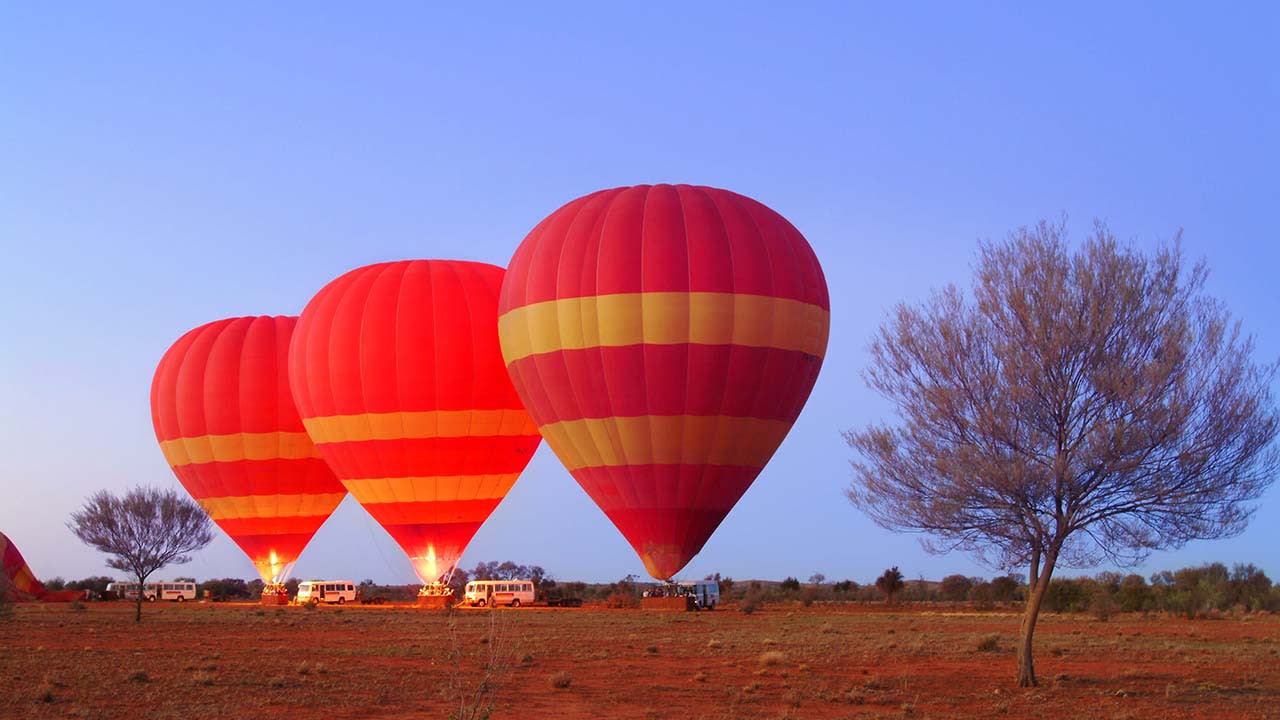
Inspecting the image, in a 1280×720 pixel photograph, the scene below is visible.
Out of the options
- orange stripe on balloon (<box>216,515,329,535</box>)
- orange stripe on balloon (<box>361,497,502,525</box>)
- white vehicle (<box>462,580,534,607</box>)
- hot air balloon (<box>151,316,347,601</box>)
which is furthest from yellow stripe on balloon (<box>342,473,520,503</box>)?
orange stripe on balloon (<box>216,515,329,535</box>)

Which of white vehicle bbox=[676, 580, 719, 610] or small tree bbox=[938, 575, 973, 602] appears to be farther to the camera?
small tree bbox=[938, 575, 973, 602]

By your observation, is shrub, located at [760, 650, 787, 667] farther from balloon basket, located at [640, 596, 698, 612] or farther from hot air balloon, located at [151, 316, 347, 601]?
hot air balloon, located at [151, 316, 347, 601]

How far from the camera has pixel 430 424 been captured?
4169 centimetres

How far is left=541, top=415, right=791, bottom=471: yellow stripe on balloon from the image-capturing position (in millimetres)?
34312

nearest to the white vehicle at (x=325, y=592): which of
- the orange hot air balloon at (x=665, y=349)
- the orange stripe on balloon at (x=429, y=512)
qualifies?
the orange stripe on balloon at (x=429, y=512)

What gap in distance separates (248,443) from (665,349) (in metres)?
21.7

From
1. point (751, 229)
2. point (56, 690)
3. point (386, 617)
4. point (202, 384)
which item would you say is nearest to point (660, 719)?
point (56, 690)

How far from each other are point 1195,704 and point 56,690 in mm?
16149

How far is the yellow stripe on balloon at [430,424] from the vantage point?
137 ft

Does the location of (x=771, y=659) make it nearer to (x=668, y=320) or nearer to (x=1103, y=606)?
(x=668, y=320)

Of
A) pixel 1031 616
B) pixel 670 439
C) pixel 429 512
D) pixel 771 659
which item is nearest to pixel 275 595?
pixel 429 512

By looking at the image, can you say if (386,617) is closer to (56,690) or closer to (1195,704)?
(56,690)

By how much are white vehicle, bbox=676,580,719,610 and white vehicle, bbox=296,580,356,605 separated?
15.7 meters

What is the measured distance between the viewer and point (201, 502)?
5088cm
